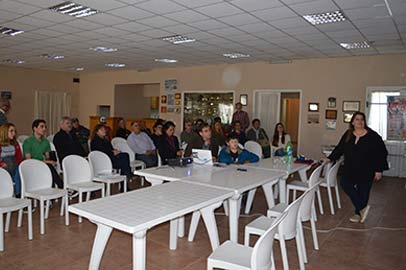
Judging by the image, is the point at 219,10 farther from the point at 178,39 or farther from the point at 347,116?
the point at 347,116

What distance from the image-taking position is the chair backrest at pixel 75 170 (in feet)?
14.4

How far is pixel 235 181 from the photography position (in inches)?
137

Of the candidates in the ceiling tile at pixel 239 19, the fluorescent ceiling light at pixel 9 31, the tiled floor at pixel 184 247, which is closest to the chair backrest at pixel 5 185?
the tiled floor at pixel 184 247

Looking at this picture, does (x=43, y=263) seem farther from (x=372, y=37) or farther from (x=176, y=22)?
(x=372, y=37)

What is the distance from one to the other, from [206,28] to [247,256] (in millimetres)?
4592

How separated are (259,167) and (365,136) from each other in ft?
4.62

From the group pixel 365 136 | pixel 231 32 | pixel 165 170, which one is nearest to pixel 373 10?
pixel 365 136

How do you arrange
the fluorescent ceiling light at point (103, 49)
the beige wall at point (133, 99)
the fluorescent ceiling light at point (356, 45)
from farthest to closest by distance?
the beige wall at point (133, 99)
the fluorescent ceiling light at point (103, 49)
the fluorescent ceiling light at point (356, 45)

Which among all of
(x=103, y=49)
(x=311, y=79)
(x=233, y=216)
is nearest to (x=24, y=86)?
(x=103, y=49)

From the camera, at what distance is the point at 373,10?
4.80m

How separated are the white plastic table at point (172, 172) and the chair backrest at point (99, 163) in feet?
4.21

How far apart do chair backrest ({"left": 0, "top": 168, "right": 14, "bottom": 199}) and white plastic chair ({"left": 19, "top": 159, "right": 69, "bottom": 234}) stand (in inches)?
7.6

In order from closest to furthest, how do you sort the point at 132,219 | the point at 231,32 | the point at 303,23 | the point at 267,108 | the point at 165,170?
1. the point at 132,219
2. the point at 165,170
3. the point at 303,23
4. the point at 231,32
5. the point at 267,108

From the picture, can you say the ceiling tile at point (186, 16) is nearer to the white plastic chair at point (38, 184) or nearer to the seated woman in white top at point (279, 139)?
the white plastic chair at point (38, 184)
